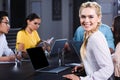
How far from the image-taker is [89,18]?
5.18ft

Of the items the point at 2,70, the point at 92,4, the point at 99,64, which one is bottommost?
the point at 2,70

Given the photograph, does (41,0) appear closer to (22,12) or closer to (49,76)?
(22,12)

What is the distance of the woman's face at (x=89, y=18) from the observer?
1571 mm

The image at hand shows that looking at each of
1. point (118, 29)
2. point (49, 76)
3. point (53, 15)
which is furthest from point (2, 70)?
point (53, 15)

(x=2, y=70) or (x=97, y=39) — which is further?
(x=2, y=70)

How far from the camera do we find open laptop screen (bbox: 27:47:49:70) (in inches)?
96.3

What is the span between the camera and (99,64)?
1523 mm

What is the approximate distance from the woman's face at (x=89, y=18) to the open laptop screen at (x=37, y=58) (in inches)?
37.9

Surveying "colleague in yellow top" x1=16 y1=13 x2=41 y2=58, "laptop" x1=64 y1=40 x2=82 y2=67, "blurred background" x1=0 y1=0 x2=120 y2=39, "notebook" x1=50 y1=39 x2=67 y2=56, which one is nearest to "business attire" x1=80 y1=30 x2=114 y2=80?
"laptop" x1=64 y1=40 x2=82 y2=67

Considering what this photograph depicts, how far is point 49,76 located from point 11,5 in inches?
193

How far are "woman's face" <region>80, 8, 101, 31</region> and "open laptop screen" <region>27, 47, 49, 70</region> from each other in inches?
37.9

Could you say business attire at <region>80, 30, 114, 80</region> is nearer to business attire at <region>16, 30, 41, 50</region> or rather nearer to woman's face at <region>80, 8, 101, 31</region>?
woman's face at <region>80, 8, 101, 31</region>

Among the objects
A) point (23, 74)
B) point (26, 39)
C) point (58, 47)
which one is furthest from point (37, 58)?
point (26, 39)

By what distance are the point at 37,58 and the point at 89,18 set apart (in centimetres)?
103
